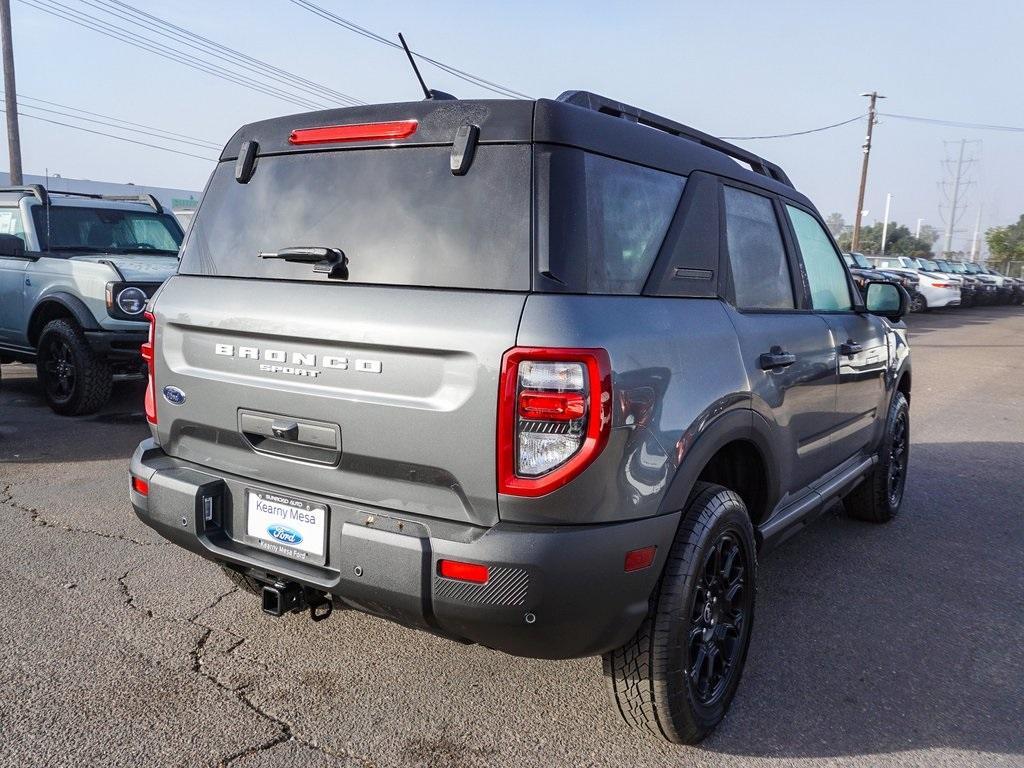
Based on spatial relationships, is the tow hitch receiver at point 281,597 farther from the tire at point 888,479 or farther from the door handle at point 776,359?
the tire at point 888,479

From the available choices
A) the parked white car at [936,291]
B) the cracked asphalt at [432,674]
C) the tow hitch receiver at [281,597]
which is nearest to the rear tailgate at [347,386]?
the tow hitch receiver at [281,597]

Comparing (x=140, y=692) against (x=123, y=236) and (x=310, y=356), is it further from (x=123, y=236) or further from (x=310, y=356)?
(x=123, y=236)

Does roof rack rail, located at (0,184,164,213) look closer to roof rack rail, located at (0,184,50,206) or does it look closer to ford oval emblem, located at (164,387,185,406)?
roof rack rail, located at (0,184,50,206)

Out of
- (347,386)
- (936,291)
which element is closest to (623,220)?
(347,386)

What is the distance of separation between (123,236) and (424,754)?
7500 millimetres

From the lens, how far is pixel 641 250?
8.98 ft

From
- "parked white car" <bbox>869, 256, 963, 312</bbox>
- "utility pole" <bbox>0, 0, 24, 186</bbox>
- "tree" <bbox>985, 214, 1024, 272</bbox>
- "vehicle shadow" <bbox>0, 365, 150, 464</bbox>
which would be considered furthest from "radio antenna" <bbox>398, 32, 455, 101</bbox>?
"tree" <bbox>985, 214, 1024, 272</bbox>

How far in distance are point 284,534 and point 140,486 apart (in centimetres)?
68

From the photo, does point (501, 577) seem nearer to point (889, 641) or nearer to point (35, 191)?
point (889, 641)

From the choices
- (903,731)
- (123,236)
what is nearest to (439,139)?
(903,731)

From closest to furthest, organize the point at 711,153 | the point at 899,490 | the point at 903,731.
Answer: the point at 903,731 → the point at 711,153 → the point at 899,490

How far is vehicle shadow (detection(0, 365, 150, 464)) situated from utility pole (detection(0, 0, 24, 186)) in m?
10.2

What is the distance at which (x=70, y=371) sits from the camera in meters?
7.60

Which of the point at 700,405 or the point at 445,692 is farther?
the point at 445,692
